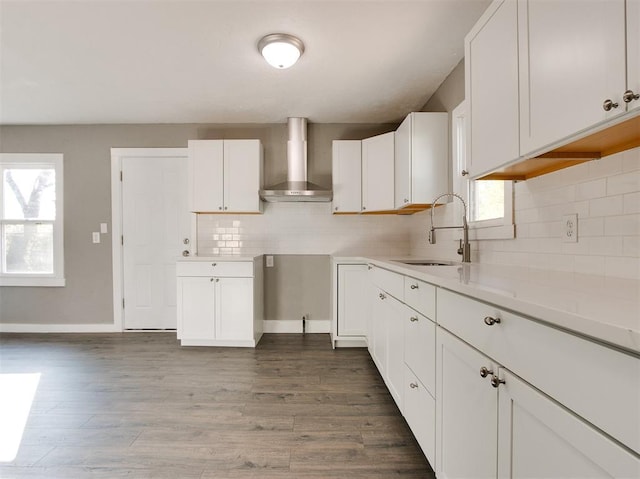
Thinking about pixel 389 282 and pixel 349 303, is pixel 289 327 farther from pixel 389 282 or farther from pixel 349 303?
pixel 389 282

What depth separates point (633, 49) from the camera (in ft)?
2.60

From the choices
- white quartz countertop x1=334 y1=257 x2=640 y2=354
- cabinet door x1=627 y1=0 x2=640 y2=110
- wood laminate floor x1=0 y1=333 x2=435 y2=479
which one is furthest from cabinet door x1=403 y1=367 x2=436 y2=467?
cabinet door x1=627 y1=0 x2=640 y2=110

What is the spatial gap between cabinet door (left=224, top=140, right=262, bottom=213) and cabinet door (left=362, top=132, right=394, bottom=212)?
45.9 inches

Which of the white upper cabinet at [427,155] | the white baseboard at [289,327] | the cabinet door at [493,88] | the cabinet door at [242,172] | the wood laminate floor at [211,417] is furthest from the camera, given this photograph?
the white baseboard at [289,327]

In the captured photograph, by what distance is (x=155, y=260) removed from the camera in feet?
12.3

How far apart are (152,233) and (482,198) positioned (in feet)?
11.6

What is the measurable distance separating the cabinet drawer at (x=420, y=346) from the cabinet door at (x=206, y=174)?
2523 mm

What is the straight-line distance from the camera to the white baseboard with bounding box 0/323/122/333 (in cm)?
374

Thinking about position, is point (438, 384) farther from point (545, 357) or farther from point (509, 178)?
point (509, 178)

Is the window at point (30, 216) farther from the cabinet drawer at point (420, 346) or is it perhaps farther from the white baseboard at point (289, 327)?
the cabinet drawer at point (420, 346)

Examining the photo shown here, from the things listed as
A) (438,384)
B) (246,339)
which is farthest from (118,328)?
(438,384)

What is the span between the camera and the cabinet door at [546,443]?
0.53 metres

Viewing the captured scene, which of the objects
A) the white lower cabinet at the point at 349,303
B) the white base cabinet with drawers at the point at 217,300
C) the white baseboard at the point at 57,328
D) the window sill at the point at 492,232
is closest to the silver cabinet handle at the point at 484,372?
the window sill at the point at 492,232

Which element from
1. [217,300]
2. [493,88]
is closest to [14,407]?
[217,300]
